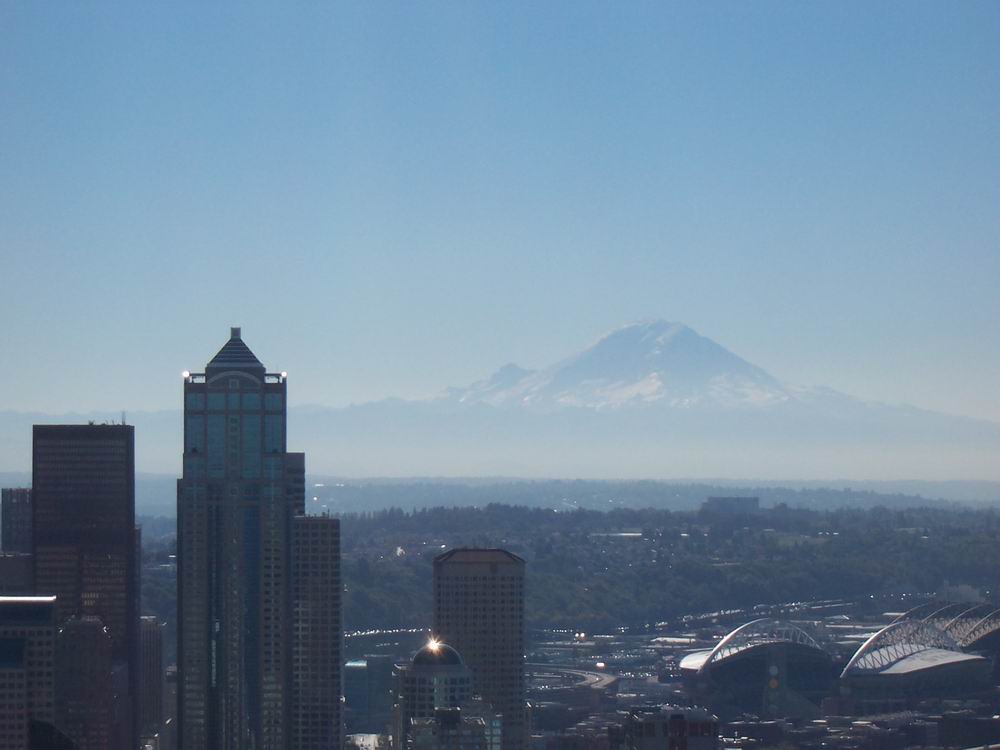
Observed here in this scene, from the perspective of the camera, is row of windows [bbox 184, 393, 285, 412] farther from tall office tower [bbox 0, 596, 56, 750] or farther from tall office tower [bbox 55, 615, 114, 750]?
tall office tower [bbox 55, 615, 114, 750]

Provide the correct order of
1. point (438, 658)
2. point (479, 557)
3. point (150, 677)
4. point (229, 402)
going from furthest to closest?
1. point (150, 677)
2. point (479, 557)
3. point (438, 658)
4. point (229, 402)

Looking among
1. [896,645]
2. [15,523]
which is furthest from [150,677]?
[896,645]

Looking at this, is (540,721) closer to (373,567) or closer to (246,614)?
(246,614)

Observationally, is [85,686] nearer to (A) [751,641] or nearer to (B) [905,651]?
(A) [751,641]

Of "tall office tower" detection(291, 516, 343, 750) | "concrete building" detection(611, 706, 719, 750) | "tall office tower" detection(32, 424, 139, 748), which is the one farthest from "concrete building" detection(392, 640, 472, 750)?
"tall office tower" detection(32, 424, 139, 748)

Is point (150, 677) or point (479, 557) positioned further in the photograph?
point (150, 677)

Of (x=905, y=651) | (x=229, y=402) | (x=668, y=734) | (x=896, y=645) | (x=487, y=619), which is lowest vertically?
(x=668, y=734)

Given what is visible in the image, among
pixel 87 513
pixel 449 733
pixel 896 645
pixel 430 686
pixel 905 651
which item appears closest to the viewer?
pixel 449 733
